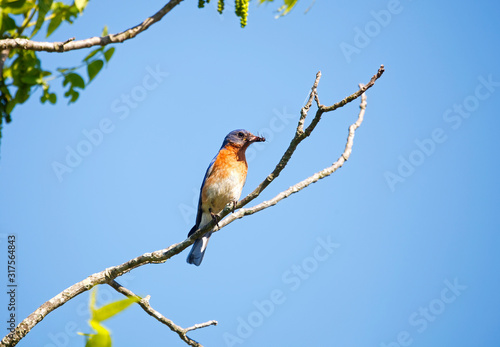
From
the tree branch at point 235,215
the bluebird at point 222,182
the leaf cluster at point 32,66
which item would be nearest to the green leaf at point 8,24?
the leaf cluster at point 32,66

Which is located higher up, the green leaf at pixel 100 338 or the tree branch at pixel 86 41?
the tree branch at pixel 86 41

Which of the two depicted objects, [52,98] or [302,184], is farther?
[52,98]

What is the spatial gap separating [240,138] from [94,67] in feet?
9.35

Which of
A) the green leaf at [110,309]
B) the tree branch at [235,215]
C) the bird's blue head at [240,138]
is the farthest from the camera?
the bird's blue head at [240,138]

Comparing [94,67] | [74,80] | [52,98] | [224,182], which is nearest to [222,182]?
[224,182]

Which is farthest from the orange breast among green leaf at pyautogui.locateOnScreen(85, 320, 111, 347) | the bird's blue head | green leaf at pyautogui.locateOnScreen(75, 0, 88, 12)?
green leaf at pyautogui.locateOnScreen(85, 320, 111, 347)

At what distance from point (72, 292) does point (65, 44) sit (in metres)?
1.62

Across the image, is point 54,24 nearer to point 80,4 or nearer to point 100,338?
point 80,4

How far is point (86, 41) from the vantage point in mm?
3199

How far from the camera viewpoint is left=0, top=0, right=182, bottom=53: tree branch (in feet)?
10.0

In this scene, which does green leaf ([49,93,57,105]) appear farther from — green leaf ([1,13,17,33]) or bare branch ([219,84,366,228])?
bare branch ([219,84,366,228])

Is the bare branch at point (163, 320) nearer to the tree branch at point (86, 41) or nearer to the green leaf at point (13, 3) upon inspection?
the tree branch at point (86, 41)

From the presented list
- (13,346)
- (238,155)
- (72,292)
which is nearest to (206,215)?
(238,155)

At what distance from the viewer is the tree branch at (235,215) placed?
9.05 feet
